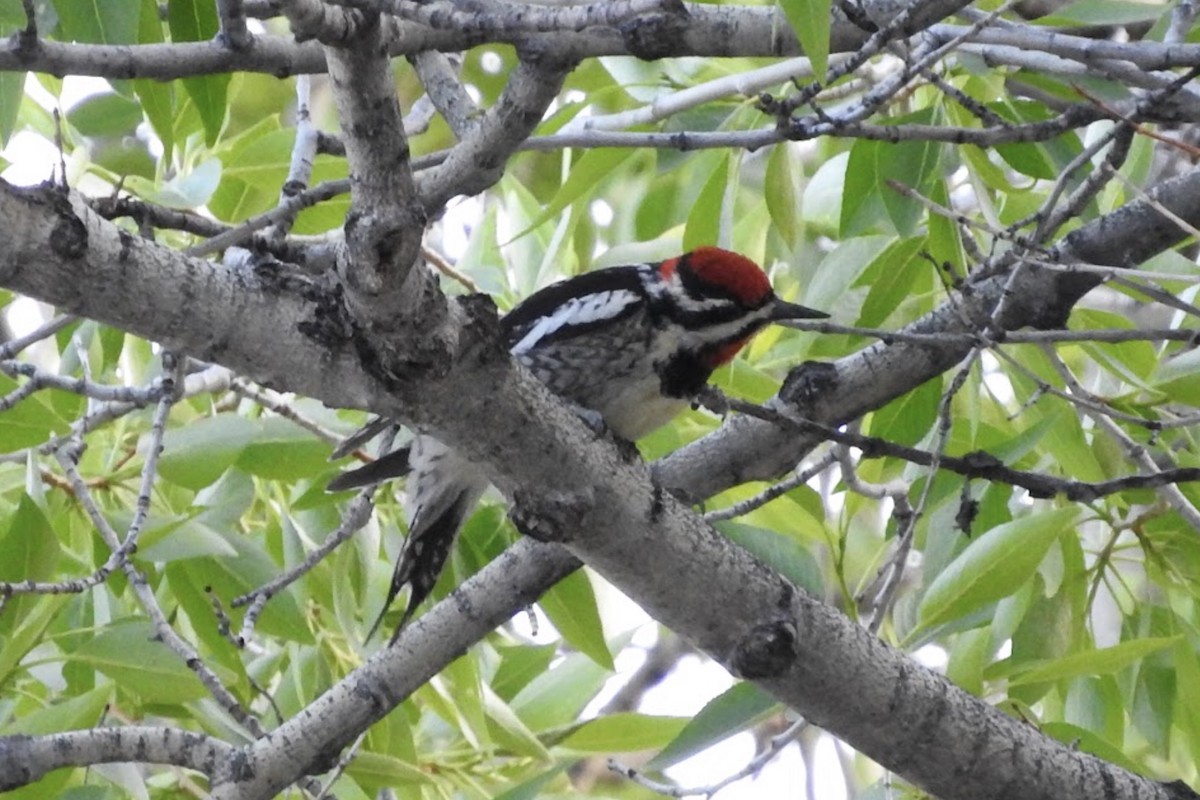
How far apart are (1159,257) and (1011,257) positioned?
480 millimetres

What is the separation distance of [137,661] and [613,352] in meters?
0.98

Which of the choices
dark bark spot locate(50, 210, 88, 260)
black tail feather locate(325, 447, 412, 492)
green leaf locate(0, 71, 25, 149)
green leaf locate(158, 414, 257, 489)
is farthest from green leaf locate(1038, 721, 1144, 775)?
green leaf locate(0, 71, 25, 149)

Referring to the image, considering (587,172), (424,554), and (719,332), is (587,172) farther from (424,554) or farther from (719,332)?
(424,554)

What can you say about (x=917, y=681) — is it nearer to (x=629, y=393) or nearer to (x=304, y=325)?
(x=629, y=393)

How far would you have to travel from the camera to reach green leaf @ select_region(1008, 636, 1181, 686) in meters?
2.28

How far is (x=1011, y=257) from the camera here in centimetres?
238

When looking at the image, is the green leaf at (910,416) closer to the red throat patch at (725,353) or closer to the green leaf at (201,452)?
the red throat patch at (725,353)

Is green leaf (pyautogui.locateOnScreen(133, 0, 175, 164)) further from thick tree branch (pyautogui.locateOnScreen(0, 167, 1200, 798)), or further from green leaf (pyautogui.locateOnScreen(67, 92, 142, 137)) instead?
thick tree branch (pyautogui.locateOnScreen(0, 167, 1200, 798))

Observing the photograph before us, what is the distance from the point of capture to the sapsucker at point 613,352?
2.74 m

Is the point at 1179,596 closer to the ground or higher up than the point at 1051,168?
closer to the ground

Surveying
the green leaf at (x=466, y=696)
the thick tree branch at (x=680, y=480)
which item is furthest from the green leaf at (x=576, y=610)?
the thick tree branch at (x=680, y=480)

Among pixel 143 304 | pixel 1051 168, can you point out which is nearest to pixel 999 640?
Result: pixel 1051 168

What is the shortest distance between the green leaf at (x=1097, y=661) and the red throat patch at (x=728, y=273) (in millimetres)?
913

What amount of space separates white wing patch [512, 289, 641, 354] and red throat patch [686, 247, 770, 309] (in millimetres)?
134
